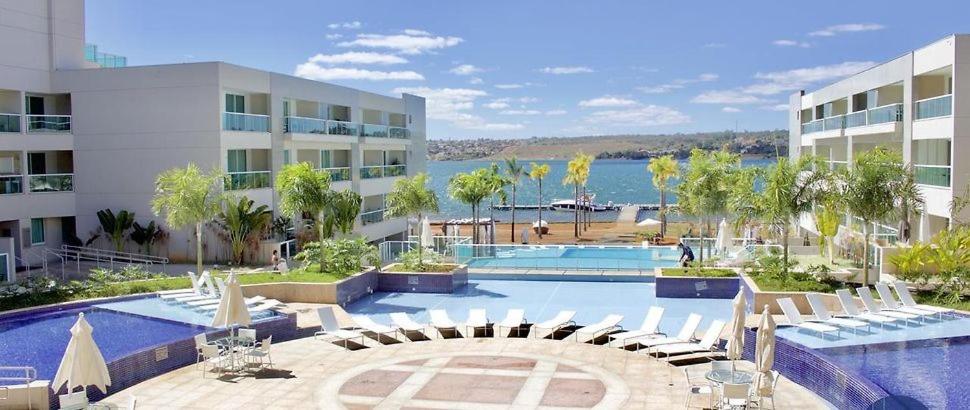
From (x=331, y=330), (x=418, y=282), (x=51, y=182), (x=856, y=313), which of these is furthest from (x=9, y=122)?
(x=856, y=313)

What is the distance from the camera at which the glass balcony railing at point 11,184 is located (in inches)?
1189

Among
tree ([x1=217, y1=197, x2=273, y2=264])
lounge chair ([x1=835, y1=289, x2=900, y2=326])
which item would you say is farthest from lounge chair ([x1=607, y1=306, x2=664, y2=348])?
tree ([x1=217, y1=197, x2=273, y2=264])

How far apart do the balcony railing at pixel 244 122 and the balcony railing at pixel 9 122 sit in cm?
741

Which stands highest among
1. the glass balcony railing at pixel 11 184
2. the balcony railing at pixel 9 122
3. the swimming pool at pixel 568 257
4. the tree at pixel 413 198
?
the balcony railing at pixel 9 122

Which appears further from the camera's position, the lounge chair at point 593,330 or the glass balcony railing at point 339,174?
the glass balcony railing at point 339,174

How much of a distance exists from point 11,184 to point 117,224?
12.6ft

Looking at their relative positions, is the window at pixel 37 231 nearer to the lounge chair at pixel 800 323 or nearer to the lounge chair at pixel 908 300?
the lounge chair at pixel 800 323

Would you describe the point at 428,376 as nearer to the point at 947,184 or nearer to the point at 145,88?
the point at 947,184

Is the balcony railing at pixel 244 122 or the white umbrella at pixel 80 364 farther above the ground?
the balcony railing at pixel 244 122

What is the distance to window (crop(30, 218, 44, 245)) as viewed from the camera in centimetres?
3156

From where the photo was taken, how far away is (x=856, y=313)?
62.4ft

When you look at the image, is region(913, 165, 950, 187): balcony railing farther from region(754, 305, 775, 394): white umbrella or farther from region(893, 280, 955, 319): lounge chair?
region(754, 305, 775, 394): white umbrella

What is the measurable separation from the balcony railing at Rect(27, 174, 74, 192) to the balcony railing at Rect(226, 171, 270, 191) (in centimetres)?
658

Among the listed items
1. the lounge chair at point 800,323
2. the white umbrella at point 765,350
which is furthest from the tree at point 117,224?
the white umbrella at point 765,350
